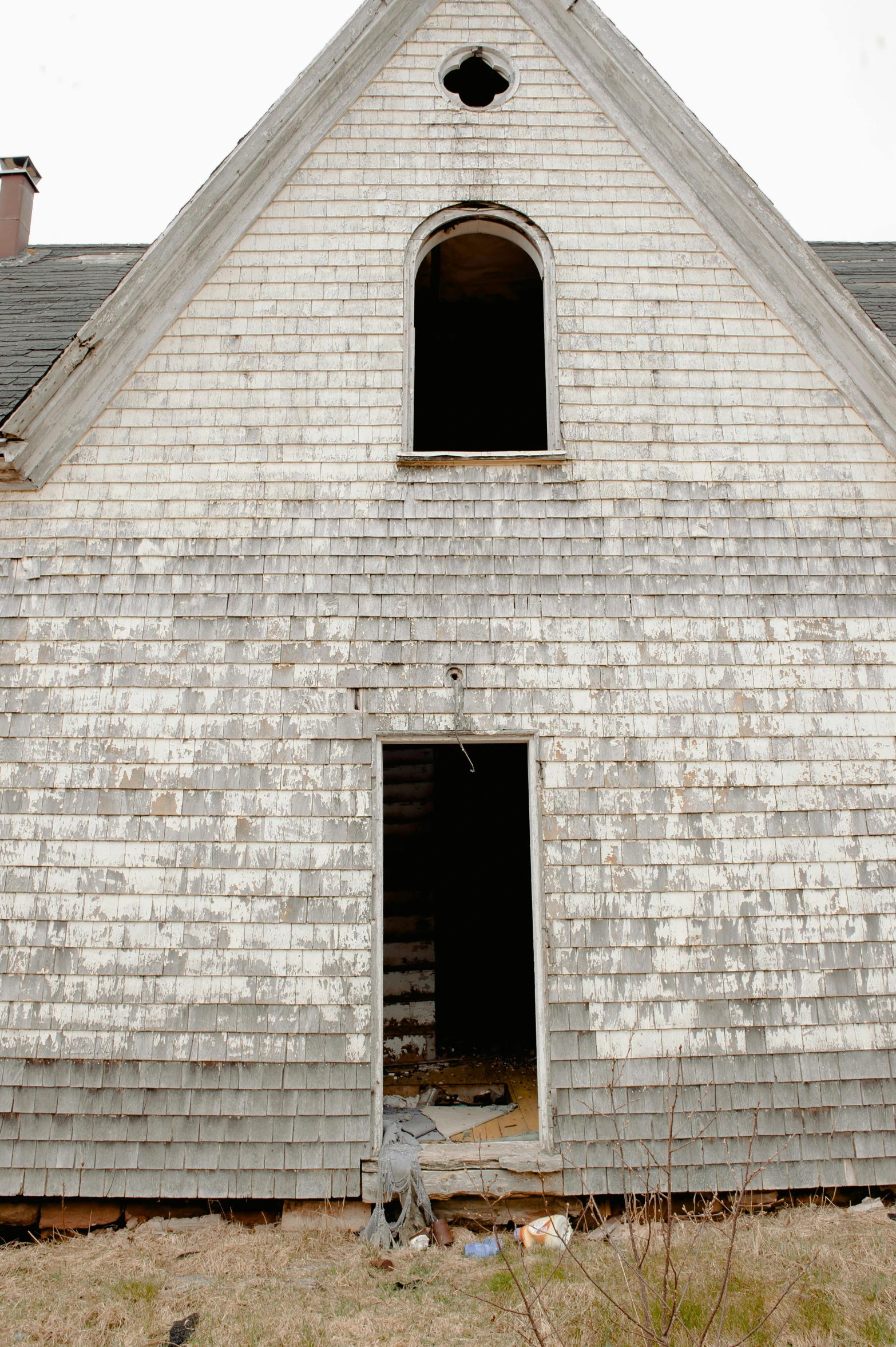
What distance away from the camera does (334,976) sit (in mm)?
4836

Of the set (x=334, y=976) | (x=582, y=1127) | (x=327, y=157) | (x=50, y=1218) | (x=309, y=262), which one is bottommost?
(x=50, y=1218)

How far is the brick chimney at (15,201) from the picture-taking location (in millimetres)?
8805

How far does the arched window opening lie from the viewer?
7312mm

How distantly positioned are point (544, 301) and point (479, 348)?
11.0 ft

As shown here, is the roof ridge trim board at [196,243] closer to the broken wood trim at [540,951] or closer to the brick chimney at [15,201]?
the broken wood trim at [540,951]

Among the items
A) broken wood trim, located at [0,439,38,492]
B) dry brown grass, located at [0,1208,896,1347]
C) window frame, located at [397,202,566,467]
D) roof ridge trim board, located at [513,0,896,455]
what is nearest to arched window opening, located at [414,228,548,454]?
window frame, located at [397,202,566,467]

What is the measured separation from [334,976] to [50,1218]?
6.69 ft

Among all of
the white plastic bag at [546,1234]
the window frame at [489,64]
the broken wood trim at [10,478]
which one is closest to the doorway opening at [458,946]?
the white plastic bag at [546,1234]

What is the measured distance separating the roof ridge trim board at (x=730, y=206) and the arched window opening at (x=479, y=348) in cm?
118

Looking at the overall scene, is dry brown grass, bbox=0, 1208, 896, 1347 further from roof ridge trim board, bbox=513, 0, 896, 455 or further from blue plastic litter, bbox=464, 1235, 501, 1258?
roof ridge trim board, bbox=513, 0, 896, 455

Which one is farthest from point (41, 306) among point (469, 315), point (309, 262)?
point (469, 315)

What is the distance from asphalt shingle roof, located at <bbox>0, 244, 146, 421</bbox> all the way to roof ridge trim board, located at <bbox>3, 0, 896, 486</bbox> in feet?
1.50

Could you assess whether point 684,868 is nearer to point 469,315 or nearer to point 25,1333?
point 25,1333

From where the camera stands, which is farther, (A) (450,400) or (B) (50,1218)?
(A) (450,400)
